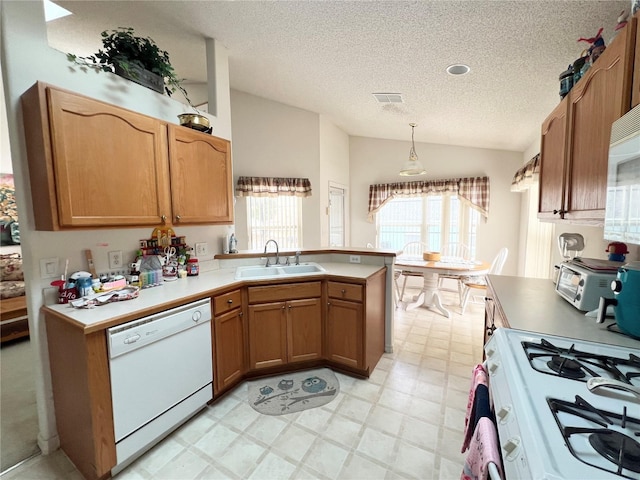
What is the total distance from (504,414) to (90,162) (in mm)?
2210

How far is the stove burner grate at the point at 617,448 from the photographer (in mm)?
590

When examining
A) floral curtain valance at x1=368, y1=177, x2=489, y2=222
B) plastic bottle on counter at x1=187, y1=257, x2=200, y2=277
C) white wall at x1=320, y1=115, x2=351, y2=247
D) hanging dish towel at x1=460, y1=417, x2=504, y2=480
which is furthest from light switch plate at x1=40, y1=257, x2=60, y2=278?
floral curtain valance at x1=368, y1=177, x2=489, y2=222

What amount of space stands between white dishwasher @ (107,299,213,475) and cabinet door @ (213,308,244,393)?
0.08 m

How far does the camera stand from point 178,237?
2.37 m

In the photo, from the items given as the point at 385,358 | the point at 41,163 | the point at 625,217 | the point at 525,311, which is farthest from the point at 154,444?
the point at 625,217

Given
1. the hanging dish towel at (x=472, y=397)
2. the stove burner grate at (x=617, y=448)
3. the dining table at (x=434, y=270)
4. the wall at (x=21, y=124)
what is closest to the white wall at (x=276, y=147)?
the dining table at (x=434, y=270)

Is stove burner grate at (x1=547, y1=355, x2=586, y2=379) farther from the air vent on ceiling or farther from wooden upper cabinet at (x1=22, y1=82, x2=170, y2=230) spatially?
the air vent on ceiling

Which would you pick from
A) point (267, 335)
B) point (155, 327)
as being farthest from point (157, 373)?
point (267, 335)

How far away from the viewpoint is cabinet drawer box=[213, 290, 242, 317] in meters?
1.96

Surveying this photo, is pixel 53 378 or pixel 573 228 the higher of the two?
pixel 573 228

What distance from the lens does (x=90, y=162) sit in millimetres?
1582

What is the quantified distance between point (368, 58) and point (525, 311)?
7.31 feet

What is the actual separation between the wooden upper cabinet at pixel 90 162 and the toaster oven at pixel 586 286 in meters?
2.58

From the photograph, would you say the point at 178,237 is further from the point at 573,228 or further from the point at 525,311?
the point at 573,228
